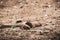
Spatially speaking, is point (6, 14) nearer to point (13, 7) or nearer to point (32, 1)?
point (13, 7)

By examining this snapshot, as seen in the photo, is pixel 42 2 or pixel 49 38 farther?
pixel 42 2

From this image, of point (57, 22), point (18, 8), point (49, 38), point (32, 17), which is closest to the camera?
point (49, 38)

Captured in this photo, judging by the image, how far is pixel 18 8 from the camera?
26.6ft

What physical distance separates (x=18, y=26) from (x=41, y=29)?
66 centimetres

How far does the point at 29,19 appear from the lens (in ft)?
22.5

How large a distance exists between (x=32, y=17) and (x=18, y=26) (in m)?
1.04

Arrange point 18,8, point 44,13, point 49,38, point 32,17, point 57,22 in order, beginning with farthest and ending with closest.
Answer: point 18,8 < point 44,13 < point 32,17 < point 57,22 < point 49,38

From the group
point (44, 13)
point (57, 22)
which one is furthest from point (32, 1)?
point (57, 22)

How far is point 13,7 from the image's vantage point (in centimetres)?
827

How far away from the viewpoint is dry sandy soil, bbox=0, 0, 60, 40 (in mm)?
5617

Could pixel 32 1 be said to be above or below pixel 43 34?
above

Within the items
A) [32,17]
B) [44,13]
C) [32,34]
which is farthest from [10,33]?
[44,13]

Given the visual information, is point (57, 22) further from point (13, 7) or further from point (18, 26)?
point (13, 7)

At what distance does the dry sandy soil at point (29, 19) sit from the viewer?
18.4 ft
